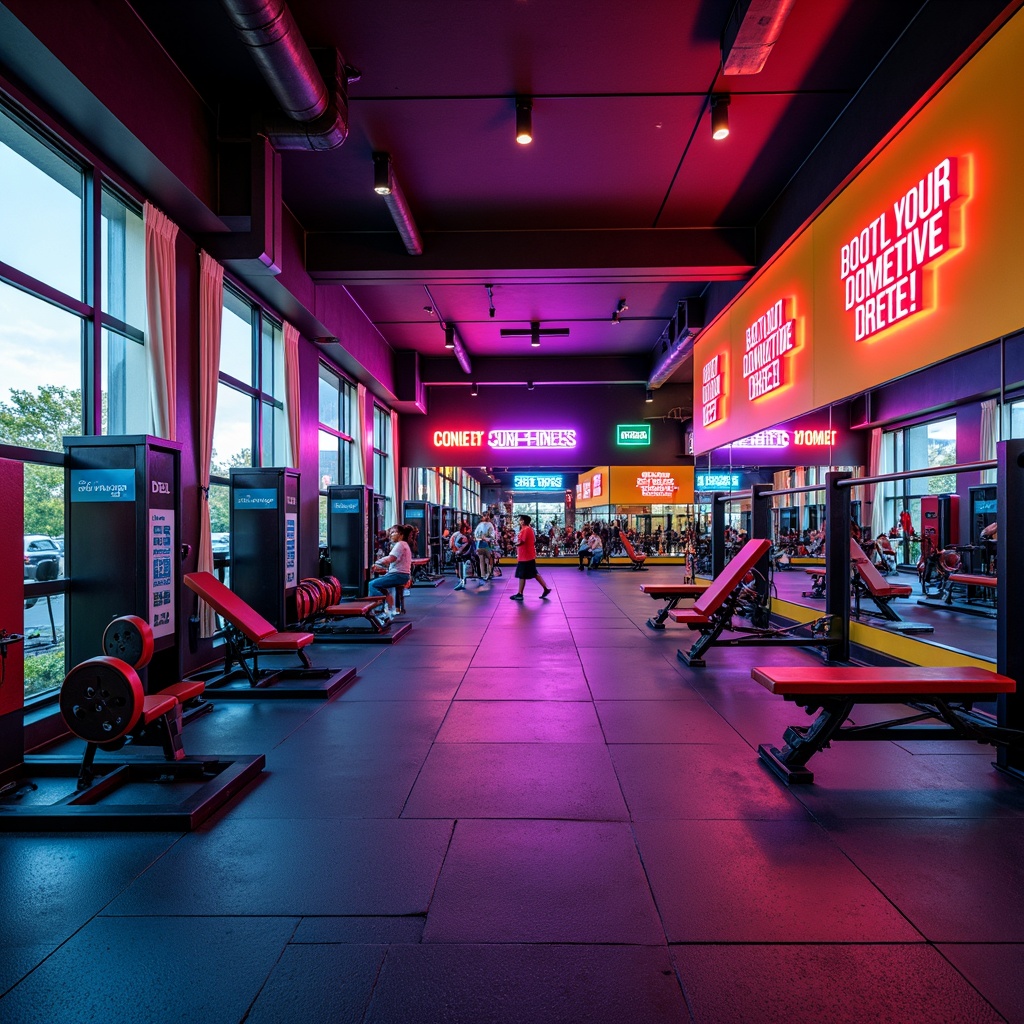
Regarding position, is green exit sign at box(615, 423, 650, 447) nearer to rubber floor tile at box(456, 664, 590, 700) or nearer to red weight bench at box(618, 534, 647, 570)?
red weight bench at box(618, 534, 647, 570)

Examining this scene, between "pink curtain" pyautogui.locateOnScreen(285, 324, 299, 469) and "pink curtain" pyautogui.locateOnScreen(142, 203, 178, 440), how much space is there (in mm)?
2587

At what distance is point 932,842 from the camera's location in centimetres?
258

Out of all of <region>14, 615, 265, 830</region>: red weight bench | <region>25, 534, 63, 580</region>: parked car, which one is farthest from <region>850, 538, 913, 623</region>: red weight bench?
<region>25, 534, 63, 580</region>: parked car

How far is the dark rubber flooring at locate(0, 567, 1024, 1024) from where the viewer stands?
1762 millimetres

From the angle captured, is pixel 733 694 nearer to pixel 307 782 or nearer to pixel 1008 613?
pixel 1008 613

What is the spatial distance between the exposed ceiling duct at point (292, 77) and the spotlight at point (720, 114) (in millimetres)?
2957

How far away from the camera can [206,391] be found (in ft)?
18.7

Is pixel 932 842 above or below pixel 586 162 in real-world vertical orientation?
below

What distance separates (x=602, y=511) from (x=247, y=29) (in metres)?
19.7

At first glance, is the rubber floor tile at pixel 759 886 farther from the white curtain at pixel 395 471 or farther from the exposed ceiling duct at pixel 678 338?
the white curtain at pixel 395 471

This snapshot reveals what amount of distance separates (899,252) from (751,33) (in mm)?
1872

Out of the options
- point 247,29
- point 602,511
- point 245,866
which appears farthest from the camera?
point 602,511

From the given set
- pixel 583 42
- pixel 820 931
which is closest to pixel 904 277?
pixel 583 42

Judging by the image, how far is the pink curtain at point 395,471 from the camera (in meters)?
13.2
